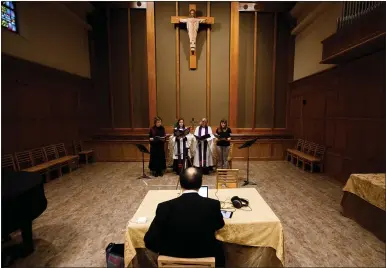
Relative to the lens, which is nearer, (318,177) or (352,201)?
(352,201)

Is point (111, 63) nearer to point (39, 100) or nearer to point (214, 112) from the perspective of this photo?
point (39, 100)

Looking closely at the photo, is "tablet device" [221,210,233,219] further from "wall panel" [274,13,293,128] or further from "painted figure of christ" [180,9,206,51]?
"wall panel" [274,13,293,128]

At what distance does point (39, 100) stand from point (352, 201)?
662 cm

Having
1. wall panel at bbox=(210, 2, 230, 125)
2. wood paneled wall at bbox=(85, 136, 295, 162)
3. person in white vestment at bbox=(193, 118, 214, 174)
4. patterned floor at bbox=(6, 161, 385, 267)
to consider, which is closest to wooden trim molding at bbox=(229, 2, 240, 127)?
wall panel at bbox=(210, 2, 230, 125)

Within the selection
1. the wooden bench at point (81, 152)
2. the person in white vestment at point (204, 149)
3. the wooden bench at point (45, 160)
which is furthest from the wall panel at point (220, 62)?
the wooden bench at point (45, 160)

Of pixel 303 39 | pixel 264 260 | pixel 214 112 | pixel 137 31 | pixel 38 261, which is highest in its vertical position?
pixel 137 31

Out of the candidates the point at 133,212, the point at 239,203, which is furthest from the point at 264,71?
the point at 239,203

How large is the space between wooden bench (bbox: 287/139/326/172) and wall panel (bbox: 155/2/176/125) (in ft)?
13.2

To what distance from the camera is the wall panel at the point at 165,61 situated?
714 cm

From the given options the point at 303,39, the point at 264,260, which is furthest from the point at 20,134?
the point at 303,39

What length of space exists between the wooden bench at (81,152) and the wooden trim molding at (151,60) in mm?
2143

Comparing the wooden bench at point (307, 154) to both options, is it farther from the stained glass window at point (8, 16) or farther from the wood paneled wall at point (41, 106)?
the stained glass window at point (8, 16)

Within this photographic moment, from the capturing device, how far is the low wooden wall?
6.89 meters

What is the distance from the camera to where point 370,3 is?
3.44 m
